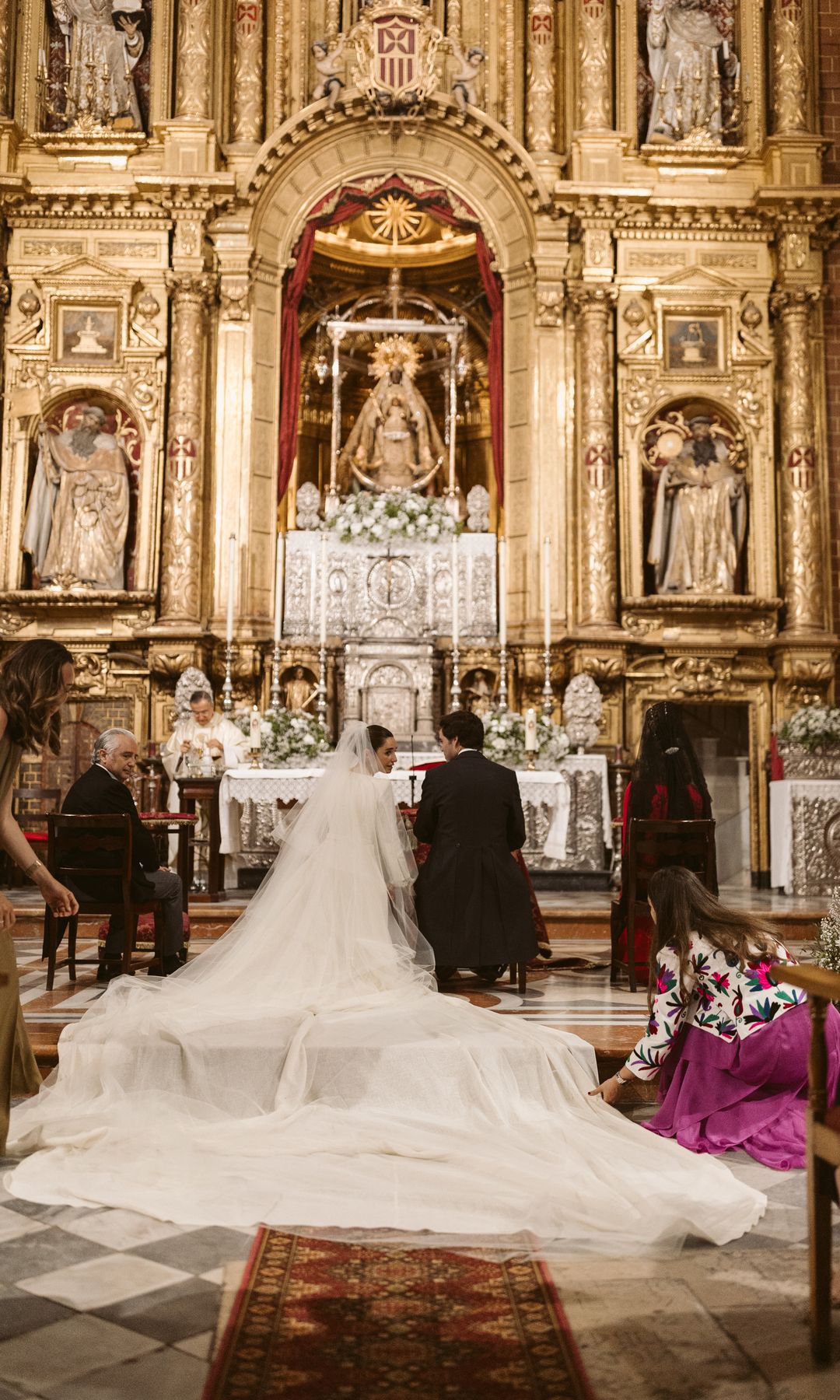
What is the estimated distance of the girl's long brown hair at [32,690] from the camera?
13.7 feet

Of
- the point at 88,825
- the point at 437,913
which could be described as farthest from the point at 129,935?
A: the point at 437,913

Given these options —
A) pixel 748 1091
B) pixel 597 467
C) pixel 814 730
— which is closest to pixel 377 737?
pixel 748 1091

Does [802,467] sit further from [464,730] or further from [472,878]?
[472,878]

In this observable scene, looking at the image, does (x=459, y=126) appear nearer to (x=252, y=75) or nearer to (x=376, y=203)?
(x=376, y=203)

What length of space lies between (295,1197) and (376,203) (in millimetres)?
12864

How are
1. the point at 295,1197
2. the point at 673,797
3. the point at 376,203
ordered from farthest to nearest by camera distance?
the point at 376,203 < the point at 673,797 < the point at 295,1197

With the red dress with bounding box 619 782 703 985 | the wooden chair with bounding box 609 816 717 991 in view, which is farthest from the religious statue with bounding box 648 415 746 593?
the wooden chair with bounding box 609 816 717 991

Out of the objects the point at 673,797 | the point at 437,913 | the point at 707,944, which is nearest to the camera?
the point at 707,944

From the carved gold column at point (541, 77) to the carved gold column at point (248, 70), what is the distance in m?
2.95

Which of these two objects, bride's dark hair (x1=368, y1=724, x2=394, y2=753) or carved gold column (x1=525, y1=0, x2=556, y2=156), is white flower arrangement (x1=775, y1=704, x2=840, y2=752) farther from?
carved gold column (x1=525, y1=0, x2=556, y2=156)

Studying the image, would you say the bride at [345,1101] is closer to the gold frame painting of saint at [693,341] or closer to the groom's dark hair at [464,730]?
the groom's dark hair at [464,730]

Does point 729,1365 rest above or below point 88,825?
below

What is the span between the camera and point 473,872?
6352mm

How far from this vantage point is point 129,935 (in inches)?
254
